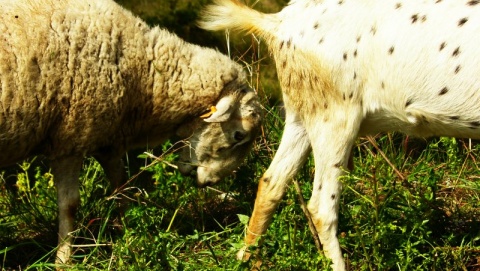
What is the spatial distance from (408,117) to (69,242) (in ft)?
6.98

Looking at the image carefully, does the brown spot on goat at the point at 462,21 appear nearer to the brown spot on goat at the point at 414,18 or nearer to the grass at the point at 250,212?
the brown spot on goat at the point at 414,18

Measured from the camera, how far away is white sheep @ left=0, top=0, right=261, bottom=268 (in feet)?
17.1

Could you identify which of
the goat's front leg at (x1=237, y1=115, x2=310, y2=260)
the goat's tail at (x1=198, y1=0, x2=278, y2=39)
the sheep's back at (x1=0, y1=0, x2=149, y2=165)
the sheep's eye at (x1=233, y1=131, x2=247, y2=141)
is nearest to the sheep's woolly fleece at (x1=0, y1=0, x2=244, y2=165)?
the sheep's back at (x1=0, y1=0, x2=149, y2=165)

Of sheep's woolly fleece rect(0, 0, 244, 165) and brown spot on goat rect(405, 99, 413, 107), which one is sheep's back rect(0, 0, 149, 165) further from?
brown spot on goat rect(405, 99, 413, 107)

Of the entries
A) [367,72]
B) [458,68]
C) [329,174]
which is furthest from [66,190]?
[458,68]

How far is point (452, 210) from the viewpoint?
5.73 metres

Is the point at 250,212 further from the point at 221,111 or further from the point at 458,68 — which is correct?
the point at 458,68

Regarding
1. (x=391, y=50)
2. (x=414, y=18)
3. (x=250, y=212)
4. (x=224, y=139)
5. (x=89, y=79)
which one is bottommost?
(x=250, y=212)

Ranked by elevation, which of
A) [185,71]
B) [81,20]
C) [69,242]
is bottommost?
[69,242]

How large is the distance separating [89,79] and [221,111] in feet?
3.06

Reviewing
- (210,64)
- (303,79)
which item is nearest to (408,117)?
(303,79)

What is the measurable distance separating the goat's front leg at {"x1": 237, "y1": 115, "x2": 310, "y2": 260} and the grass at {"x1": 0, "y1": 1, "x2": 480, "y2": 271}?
0.23ft

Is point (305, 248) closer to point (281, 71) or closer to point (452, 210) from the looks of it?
point (281, 71)

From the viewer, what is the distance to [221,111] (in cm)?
587
